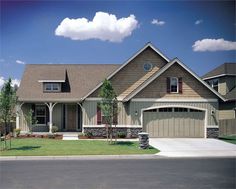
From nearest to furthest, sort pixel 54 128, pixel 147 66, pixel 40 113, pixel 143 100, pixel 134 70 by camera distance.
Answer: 1. pixel 143 100
2. pixel 54 128
3. pixel 134 70
4. pixel 147 66
5. pixel 40 113

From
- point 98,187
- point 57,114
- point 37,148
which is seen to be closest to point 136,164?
point 98,187

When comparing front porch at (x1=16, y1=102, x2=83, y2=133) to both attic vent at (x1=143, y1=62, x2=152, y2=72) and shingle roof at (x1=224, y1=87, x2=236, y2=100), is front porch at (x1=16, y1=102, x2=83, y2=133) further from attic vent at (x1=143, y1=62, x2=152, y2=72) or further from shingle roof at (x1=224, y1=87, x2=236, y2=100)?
shingle roof at (x1=224, y1=87, x2=236, y2=100)

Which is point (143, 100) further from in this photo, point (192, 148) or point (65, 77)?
point (65, 77)

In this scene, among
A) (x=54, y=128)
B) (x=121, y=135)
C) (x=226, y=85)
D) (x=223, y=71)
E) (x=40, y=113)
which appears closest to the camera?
(x=121, y=135)

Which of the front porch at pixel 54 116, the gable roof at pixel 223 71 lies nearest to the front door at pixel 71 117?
the front porch at pixel 54 116

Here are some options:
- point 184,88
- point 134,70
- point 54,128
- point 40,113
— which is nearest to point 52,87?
point 40,113

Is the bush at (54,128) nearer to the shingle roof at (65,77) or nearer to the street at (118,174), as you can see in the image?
the shingle roof at (65,77)

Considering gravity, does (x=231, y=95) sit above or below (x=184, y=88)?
below

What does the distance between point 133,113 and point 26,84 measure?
10.5 meters

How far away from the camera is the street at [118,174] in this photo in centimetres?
1102

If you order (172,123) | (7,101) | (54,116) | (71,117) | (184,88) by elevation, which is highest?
(184,88)

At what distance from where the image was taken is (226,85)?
126 feet

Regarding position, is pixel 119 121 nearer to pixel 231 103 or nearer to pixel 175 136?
pixel 175 136

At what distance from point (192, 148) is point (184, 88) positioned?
272 inches
